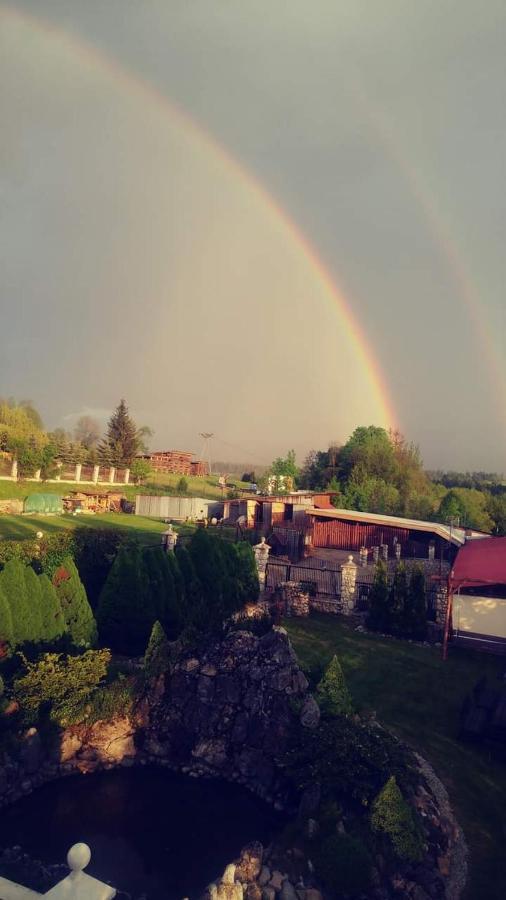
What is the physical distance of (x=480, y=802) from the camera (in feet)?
44.8

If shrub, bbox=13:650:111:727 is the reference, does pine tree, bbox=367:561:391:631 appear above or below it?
above

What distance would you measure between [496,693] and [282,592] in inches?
478

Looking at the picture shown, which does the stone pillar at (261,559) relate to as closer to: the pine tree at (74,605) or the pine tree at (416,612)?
the pine tree at (416,612)

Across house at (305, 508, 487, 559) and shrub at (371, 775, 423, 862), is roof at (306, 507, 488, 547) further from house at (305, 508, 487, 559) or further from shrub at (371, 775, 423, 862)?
shrub at (371, 775, 423, 862)

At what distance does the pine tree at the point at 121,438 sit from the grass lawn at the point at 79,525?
28321 mm

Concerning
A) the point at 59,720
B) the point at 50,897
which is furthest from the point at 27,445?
the point at 50,897

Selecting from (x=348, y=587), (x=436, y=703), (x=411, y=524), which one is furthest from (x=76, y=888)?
(x=411, y=524)

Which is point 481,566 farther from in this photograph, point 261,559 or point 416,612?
point 261,559

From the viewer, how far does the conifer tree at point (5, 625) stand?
17.3 m

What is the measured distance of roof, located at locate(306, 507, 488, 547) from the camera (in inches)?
1454

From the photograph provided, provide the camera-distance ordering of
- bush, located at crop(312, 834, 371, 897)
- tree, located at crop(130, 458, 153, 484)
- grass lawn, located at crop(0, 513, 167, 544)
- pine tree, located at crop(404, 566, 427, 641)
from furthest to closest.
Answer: tree, located at crop(130, 458, 153, 484)
grass lawn, located at crop(0, 513, 167, 544)
pine tree, located at crop(404, 566, 427, 641)
bush, located at crop(312, 834, 371, 897)

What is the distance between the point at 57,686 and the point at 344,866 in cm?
934

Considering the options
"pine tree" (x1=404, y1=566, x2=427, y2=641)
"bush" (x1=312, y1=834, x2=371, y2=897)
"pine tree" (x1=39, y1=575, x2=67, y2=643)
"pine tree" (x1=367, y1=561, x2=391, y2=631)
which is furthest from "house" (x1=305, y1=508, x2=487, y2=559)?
"bush" (x1=312, y1=834, x2=371, y2=897)

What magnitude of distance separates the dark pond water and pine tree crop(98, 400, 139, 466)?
6128cm
